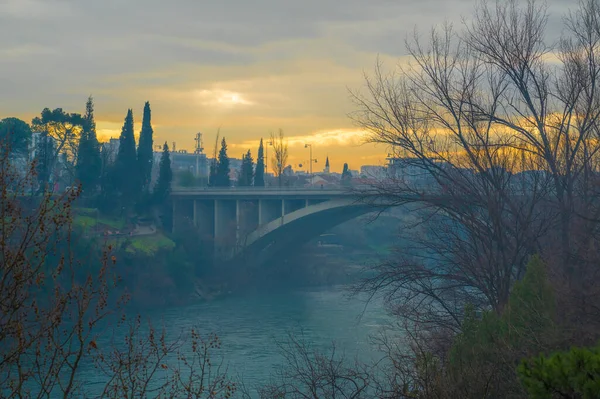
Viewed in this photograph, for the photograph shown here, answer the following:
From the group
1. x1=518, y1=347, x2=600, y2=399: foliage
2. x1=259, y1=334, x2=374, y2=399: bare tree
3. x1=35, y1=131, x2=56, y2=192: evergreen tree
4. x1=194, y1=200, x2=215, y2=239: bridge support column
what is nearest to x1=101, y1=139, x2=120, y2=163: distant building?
x1=35, y1=131, x2=56, y2=192: evergreen tree

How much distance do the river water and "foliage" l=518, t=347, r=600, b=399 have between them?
9.21 metres

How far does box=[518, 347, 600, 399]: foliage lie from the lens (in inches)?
135

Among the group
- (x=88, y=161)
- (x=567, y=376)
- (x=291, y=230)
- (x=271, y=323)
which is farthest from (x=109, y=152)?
(x=567, y=376)

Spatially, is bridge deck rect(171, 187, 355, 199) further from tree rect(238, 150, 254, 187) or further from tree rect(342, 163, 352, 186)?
tree rect(238, 150, 254, 187)

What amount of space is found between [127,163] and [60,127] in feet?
11.1

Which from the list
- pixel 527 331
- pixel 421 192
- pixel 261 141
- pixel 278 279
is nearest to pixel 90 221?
pixel 278 279

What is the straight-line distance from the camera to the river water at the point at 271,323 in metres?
15.8

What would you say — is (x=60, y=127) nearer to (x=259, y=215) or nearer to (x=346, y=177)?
(x=259, y=215)

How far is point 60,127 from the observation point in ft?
104

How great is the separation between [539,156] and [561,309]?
2.78 metres

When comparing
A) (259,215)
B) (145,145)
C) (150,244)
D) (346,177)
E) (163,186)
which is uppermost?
(145,145)

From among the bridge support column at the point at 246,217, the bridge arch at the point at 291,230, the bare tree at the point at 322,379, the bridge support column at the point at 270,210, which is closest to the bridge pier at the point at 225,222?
the bridge support column at the point at 246,217

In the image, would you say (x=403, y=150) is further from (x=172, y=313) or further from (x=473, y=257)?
(x=172, y=313)

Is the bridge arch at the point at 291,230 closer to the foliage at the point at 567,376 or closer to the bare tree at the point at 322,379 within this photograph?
the bare tree at the point at 322,379
